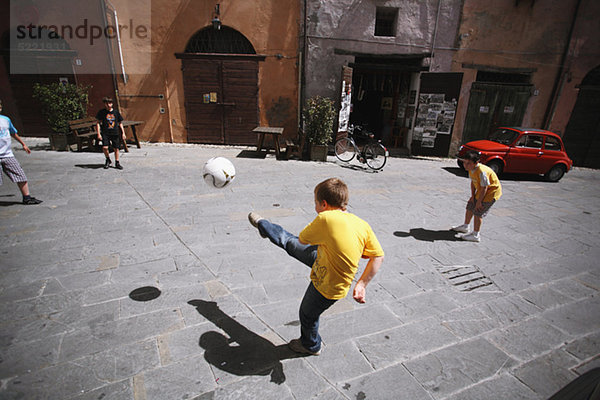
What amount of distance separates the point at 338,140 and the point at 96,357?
10.2m

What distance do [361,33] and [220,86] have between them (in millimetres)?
5689

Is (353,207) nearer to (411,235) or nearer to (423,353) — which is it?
(411,235)

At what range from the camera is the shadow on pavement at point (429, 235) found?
16.9ft

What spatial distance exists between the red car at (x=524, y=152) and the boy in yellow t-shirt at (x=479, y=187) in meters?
5.15

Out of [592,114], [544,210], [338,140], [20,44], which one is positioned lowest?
[544,210]

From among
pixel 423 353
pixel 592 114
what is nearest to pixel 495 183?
pixel 423 353

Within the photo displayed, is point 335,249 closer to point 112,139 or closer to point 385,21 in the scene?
point 112,139

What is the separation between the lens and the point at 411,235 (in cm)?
521

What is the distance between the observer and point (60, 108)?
31.1 feet

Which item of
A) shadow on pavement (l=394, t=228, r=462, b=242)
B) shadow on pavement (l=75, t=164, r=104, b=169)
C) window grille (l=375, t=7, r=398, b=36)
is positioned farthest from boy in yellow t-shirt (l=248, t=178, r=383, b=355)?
window grille (l=375, t=7, r=398, b=36)

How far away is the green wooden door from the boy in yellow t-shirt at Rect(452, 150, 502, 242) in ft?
30.1

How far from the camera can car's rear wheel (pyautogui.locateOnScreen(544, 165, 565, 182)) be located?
10.0 metres

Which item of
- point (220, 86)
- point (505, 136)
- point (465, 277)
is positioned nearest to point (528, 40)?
point (505, 136)

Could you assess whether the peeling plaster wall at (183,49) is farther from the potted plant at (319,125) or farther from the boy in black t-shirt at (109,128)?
the boy in black t-shirt at (109,128)
